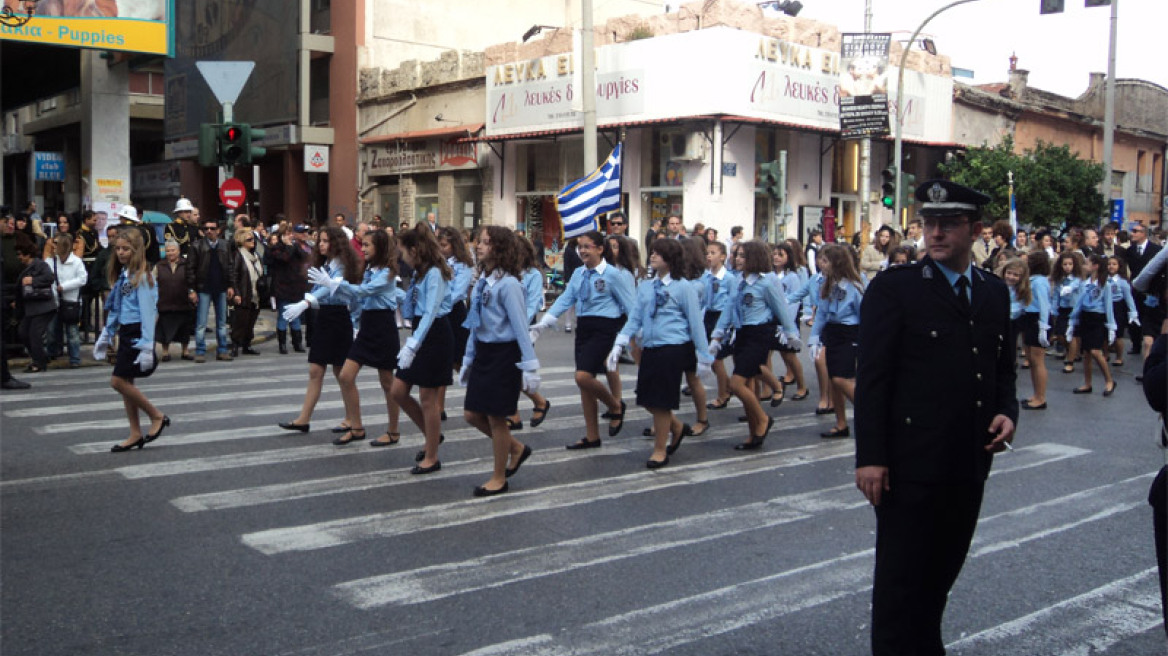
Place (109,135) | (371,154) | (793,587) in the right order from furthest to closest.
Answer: (371,154) → (109,135) → (793,587)

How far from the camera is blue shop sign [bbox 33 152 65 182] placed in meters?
38.2

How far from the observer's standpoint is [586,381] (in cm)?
922

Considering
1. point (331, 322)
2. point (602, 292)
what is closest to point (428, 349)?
point (331, 322)

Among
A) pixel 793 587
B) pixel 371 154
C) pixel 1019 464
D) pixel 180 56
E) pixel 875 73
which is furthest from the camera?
pixel 180 56

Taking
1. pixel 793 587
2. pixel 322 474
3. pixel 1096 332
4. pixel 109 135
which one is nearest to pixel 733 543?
pixel 793 587

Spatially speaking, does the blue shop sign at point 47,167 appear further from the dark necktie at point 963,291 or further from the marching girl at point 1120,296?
the dark necktie at point 963,291

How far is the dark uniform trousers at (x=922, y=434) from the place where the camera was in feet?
12.5

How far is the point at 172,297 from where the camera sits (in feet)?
48.0

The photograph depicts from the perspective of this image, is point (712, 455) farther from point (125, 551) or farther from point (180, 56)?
point (180, 56)

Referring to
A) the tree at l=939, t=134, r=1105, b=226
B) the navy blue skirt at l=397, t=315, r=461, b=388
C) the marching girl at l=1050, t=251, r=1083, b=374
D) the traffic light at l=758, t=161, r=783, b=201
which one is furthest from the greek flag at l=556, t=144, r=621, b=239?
the tree at l=939, t=134, r=1105, b=226

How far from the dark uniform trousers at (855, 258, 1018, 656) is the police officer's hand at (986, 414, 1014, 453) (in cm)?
3

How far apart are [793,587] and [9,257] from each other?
11866 millimetres

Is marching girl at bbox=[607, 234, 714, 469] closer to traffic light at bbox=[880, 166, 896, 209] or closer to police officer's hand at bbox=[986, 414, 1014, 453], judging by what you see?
police officer's hand at bbox=[986, 414, 1014, 453]

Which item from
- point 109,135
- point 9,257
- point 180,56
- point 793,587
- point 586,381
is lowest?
point 793,587
